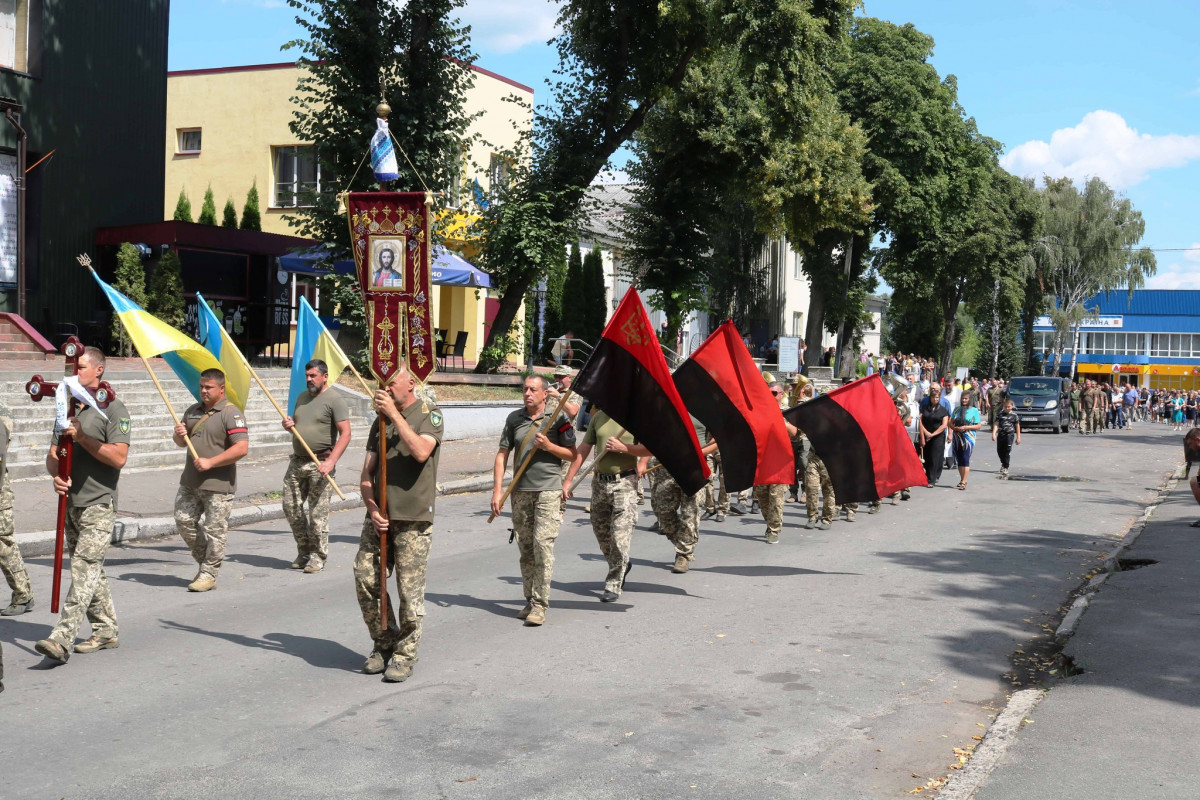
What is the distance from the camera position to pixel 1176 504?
17094 mm

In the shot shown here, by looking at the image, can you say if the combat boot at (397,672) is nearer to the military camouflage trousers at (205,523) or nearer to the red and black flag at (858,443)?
the military camouflage trousers at (205,523)

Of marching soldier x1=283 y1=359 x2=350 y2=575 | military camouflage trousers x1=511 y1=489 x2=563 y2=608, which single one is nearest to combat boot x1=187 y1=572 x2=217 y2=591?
marching soldier x1=283 y1=359 x2=350 y2=575

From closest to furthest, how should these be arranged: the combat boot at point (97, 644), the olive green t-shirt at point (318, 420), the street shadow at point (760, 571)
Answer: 1. the combat boot at point (97, 644)
2. the olive green t-shirt at point (318, 420)
3. the street shadow at point (760, 571)

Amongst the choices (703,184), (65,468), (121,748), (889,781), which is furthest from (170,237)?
(889,781)

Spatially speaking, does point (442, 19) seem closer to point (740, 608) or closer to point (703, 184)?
point (703, 184)

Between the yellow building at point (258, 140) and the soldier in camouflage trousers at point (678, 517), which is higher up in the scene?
the yellow building at point (258, 140)

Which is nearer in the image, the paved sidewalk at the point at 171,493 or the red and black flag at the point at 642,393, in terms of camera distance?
the red and black flag at the point at 642,393

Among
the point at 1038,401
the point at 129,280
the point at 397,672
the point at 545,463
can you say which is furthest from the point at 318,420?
the point at 1038,401

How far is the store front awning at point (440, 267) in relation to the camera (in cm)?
2316

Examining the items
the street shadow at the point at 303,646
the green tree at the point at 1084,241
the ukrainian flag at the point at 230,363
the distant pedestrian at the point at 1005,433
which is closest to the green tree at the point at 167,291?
the ukrainian flag at the point at 230,363

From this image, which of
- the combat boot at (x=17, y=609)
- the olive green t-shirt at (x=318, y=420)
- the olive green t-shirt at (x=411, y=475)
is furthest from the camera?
the olive green t-shirt at (x=318, y=420)

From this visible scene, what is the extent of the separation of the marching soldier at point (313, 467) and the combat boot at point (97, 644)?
293 centimetres

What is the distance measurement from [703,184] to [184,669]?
1037 inches

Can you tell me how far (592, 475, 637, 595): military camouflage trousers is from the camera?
9.34m
